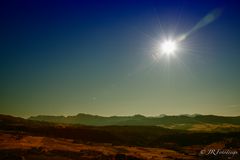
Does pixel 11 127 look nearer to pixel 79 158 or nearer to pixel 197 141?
pixel 79 158

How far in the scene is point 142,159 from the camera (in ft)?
93.3

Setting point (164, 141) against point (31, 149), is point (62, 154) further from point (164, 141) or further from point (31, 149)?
point (164, 141)

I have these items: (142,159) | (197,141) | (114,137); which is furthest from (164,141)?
(142,159)

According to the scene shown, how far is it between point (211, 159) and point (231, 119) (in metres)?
185

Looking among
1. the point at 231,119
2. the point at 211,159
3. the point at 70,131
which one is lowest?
the point at 211,159

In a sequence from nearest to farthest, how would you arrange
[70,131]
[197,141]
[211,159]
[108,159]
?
1. [108,159]
2. [211,159]
3. [70,131]
4. [197,141]

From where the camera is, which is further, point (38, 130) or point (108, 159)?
point (38, 130)

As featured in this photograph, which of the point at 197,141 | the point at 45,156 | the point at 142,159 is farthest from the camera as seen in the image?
the point at 197,141

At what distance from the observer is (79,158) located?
25.2 meters

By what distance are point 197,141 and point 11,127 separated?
50.0 metres

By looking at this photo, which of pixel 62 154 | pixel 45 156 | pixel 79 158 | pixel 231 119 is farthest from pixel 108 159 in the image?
pixel 231 119

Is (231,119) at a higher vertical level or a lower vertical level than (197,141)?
higher

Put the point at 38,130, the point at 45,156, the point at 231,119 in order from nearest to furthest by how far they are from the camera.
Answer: the point at 45,156
the point at 38,130
the point at 231,119

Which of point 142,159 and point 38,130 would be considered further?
point 38,130
